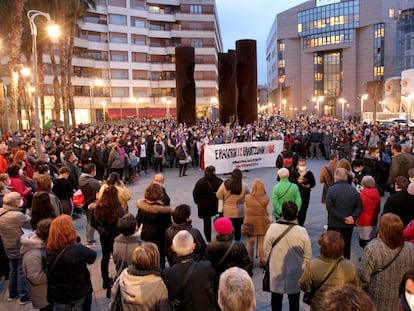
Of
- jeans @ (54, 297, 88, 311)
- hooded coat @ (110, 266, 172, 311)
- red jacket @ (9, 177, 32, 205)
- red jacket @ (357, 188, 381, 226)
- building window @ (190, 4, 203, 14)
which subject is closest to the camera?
hooded coat @ (110, 266, 172, 311)

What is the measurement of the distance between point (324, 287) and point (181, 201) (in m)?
8.07

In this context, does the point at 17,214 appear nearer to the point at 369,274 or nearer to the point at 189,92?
the point at 369,274

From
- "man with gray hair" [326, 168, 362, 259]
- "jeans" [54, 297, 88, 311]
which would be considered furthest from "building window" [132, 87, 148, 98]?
"jeans" [54, 297, 88, 311]

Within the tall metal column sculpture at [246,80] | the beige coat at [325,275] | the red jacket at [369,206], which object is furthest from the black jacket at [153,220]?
the tall metal column sculpture at [246,80]

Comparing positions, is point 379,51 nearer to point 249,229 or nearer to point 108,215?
point 249,229

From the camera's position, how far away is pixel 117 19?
6266 centimetres

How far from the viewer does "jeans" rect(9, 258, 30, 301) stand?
5.58 metres

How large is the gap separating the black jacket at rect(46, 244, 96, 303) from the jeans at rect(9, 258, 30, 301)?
159 centimetres

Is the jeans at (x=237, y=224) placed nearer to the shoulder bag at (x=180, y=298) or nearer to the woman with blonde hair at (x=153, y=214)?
the woman with blonde hair at (x=153, y=214)

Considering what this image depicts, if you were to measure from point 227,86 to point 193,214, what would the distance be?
50.7ft

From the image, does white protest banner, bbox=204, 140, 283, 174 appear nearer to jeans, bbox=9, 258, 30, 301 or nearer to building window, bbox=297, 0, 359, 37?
jeans, bbox=9, 258, 30, 301

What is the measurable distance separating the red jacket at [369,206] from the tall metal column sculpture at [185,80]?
55.3 feet

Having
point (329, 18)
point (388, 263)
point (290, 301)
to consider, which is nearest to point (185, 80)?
point (290, 301)

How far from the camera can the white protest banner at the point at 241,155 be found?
1502 cm
